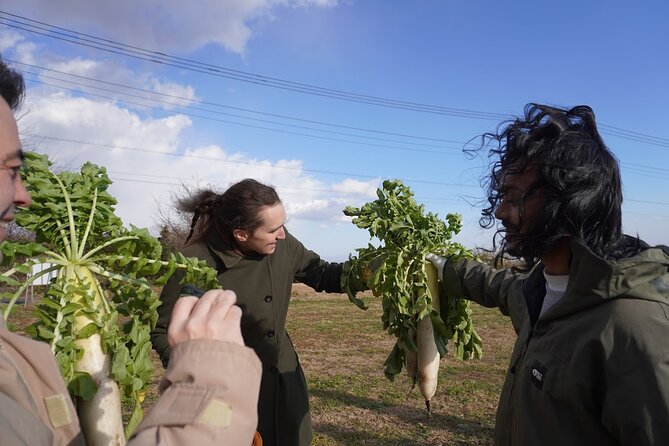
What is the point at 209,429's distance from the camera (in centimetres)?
105

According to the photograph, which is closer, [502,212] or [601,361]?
[601,361]

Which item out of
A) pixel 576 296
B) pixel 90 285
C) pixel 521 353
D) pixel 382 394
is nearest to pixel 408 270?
pixel 521 353

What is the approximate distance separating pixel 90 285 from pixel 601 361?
212cm

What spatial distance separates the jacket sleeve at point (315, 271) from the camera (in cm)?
387

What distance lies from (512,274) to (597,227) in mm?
1068

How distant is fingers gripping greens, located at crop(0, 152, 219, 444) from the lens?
221cm

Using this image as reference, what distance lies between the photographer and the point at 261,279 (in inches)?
136

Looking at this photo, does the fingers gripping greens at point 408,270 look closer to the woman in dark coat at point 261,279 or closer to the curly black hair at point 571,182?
the woman in dark coat at point 261,279

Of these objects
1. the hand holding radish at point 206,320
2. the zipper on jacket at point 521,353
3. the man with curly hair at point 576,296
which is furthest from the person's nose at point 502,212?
the hand holding radish at point 206,320

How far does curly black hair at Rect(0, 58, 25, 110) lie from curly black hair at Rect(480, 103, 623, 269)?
6.06 ft

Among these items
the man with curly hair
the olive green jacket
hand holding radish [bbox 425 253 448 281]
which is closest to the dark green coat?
hand holding radish [bbox 425 253 448 281]

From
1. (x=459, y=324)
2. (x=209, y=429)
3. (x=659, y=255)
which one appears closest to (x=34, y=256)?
(x=209, y=429)

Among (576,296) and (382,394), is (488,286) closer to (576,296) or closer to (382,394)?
(576,296)

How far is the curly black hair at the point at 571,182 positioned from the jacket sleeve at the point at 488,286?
0.54 m
